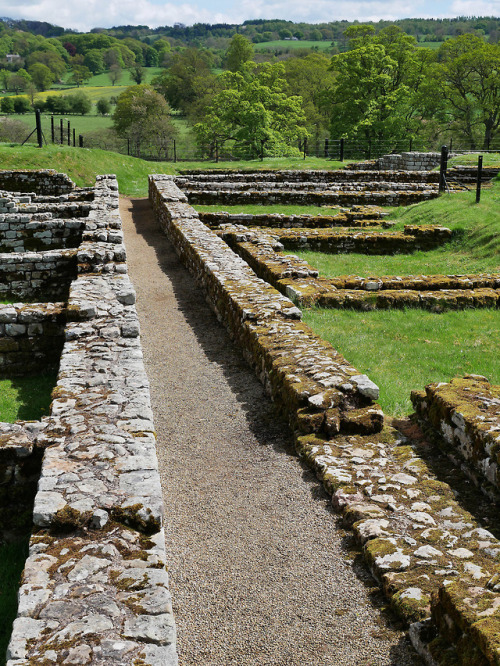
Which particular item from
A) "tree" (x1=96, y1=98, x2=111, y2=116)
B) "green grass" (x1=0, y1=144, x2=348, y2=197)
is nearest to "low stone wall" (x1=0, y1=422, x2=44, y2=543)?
"green grass" (x1=0, y1=144, x2=348, y2=197)

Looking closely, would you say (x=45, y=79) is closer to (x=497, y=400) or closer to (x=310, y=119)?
(x=310, y=119)

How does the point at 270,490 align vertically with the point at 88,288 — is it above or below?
below

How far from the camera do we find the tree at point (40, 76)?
4279 inches

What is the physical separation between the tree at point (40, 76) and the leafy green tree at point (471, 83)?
80.2 metres

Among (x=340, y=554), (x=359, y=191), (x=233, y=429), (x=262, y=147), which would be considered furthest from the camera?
(x=262, y=147)

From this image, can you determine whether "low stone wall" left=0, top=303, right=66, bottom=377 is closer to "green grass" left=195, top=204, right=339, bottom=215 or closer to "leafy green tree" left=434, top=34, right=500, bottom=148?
"green grass" left=195, top=204, right=339, bottom=215

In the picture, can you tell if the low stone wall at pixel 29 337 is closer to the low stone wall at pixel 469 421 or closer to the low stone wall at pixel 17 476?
the low stone wall at pixel 17 476

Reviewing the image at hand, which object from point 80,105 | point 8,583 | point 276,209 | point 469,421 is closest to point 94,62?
point 80,105

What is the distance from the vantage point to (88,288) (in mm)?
8758

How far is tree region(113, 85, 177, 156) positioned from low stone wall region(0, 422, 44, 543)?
5256cm

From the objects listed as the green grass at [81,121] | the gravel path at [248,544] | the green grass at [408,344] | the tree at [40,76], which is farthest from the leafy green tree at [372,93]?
the tree at [40,76]

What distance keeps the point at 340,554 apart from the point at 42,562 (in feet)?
6.59

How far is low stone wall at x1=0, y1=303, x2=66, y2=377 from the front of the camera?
834cm

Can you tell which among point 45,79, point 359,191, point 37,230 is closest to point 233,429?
point 37,230
